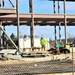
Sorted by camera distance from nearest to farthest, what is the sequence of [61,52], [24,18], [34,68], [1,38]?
[34,68] → [61,52] → [24,18] → [1,38]

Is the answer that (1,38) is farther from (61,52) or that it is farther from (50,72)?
(50,72)

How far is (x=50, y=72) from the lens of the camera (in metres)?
14.0

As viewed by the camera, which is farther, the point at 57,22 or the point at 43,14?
the point at 57,22

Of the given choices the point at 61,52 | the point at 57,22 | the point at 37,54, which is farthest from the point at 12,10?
the point at 57,22

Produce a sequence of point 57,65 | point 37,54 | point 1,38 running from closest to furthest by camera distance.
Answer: point 57,65
point 37,54
point 1,38

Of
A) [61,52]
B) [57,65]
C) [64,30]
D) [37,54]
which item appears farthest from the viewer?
[64,30]

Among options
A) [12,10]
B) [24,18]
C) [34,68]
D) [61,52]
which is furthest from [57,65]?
[24,18]

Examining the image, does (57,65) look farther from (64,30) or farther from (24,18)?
(64,30)

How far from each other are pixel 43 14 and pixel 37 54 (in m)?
15.9

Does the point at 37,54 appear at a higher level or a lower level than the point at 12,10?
lower

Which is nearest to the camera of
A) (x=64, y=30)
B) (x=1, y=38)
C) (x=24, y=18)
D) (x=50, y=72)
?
(x=50, y=72)

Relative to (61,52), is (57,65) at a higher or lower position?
higher

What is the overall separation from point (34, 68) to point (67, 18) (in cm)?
3138

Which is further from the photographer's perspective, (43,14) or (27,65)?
(43,14)
